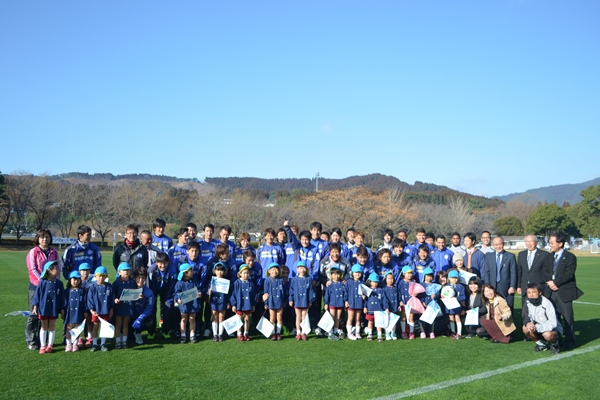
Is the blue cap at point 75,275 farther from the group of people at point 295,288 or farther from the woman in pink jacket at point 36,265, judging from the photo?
the woman in pink jacket at point 36,265

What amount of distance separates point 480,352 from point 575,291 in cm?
190

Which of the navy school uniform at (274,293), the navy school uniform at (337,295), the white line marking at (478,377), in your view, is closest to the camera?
the white line marking at (478,377)

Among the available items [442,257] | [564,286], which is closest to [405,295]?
[442,257]

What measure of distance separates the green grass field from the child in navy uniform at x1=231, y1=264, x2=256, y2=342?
34 cm

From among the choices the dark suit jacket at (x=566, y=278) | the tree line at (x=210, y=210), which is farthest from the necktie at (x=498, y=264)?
the tree line at (x=210, y=210)

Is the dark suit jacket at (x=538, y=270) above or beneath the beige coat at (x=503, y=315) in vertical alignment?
above

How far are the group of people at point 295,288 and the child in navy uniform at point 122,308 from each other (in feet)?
0.05

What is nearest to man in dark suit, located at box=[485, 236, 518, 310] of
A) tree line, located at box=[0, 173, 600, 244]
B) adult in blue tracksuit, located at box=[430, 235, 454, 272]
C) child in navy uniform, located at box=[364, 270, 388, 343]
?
adult in blue tracksuit, located at box=[430, 235, 454, 272]

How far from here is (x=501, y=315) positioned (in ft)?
26.3

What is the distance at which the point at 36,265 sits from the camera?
7219 mm

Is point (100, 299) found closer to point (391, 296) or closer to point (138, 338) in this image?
point (138, 338)

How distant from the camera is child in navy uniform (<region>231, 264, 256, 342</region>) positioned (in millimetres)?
8039

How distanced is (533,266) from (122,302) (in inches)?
259

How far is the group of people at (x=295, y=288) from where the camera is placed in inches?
286
